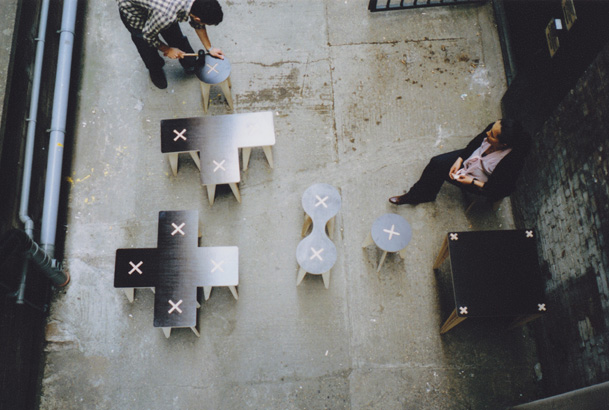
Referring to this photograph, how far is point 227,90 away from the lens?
5.00 m

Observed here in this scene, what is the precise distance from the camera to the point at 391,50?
5547 mm

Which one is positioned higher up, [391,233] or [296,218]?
[296,218]

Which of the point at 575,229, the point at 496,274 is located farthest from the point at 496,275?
the point at 575,229

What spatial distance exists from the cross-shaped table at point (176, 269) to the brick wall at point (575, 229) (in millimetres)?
3137

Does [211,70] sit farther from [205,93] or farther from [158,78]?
[158,78]

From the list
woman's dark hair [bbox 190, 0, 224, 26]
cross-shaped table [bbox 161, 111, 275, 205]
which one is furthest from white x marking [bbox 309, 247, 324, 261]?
woman's dark hair [bbox 190, 0, 224, 26]

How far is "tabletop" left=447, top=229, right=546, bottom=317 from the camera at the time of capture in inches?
149

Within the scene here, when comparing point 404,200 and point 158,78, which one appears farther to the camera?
point 158,78

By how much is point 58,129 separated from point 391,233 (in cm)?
395

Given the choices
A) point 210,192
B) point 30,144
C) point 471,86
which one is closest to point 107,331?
point 210,192

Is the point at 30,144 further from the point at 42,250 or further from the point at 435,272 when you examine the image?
the point at 435,272

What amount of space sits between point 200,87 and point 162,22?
137 centimetres

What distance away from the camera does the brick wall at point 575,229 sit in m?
3.42

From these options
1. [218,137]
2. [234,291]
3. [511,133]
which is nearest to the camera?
[511,133]
